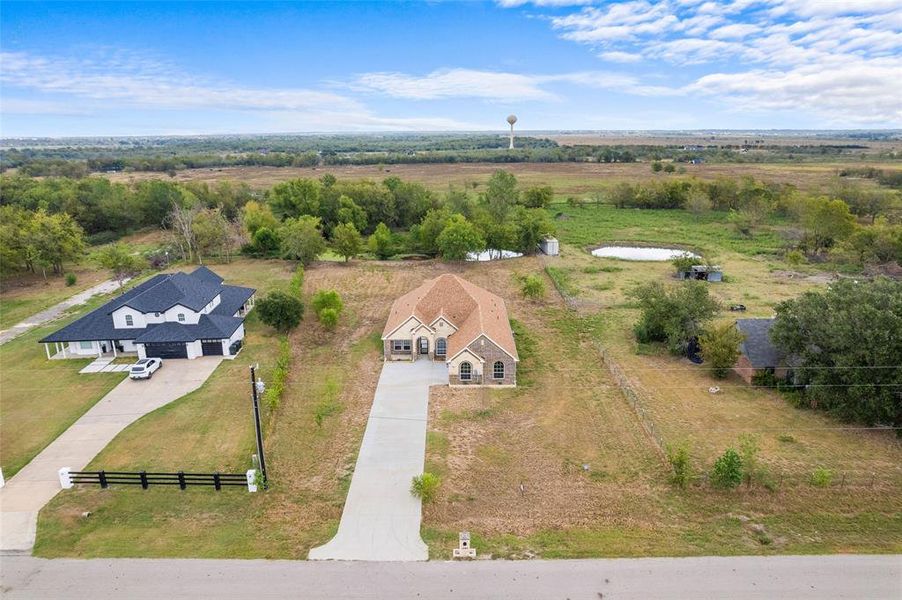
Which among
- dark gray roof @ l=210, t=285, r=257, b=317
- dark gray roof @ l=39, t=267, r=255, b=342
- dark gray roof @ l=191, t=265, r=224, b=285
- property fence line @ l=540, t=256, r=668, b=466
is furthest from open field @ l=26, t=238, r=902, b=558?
dark gray roof @ l=191, t=265, r=224, b=285

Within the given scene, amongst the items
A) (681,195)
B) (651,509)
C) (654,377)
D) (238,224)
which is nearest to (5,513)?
(651,509)

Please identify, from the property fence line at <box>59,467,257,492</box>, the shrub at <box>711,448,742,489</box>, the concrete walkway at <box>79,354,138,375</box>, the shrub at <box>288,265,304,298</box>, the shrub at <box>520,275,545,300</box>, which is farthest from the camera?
the shrub at <box>520,275,545,300</box>

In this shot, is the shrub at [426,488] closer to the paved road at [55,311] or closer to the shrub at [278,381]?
the shrub at [278,381]

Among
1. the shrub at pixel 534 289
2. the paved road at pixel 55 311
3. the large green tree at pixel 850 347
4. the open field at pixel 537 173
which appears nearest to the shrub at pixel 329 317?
the shrub at pixel 534 289

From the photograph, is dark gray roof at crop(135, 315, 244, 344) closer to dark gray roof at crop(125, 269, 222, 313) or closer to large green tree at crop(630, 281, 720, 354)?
dark gray roof at crop(125, 269, 222, 313)

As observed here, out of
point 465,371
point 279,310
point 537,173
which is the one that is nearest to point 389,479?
point 465,371

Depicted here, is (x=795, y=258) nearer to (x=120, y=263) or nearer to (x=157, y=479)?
(x=157, y=479)
